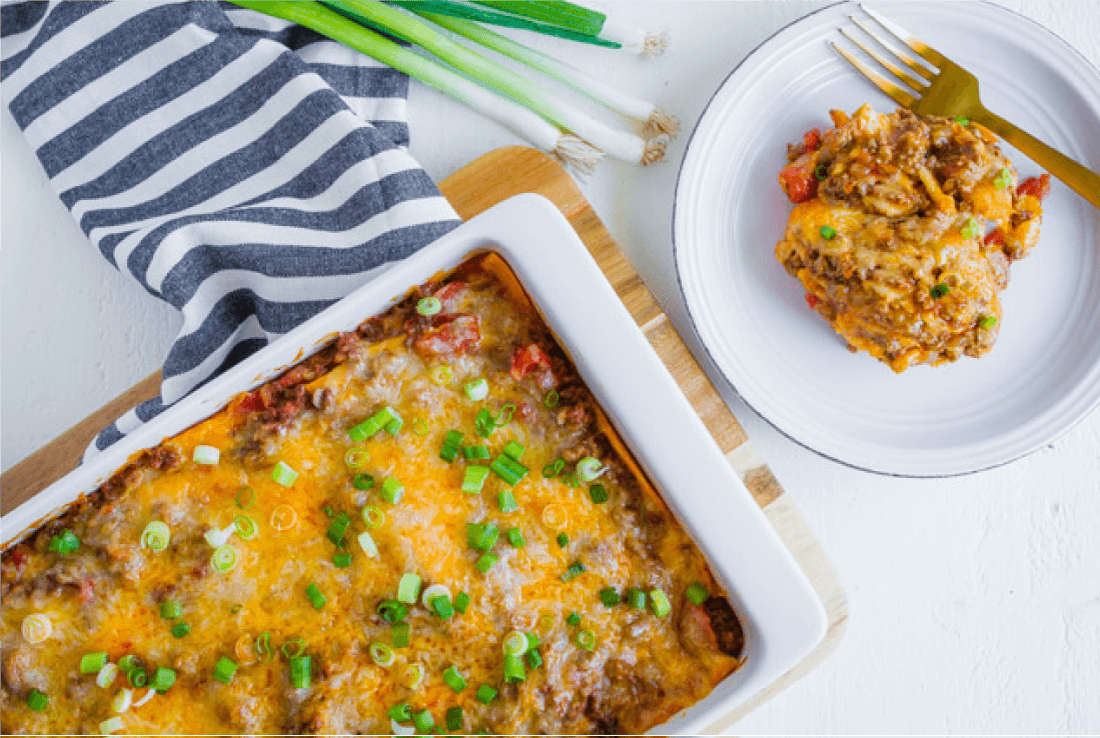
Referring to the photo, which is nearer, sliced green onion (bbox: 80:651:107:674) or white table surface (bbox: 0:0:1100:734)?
sliced green onion (bbox: 80:651:107:674)

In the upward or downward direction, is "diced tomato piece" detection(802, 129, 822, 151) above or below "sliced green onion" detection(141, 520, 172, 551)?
below

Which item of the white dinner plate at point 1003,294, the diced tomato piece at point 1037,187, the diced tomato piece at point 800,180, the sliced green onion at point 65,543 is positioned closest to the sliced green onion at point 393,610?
the sliced green onion at point 65,543

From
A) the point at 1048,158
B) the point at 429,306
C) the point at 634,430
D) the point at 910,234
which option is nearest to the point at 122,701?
the point at 429,306

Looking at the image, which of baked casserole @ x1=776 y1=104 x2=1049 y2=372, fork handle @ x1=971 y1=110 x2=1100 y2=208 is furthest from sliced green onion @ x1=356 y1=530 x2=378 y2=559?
fork handle @ x1=971 y1=110 x2=1100 y2=208

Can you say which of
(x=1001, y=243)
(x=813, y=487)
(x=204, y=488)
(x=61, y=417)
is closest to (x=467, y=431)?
(x=204, y=488)

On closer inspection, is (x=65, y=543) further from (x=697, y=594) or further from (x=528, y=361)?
(x=697, y=594)

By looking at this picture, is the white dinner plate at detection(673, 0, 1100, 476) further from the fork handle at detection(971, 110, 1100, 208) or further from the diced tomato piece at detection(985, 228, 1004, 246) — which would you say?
the diced tomato piece at detection(985, 228, 1004, 246)

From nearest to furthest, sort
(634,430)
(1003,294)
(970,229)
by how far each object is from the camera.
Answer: (634,430)
(970,229)
(1003,294)
